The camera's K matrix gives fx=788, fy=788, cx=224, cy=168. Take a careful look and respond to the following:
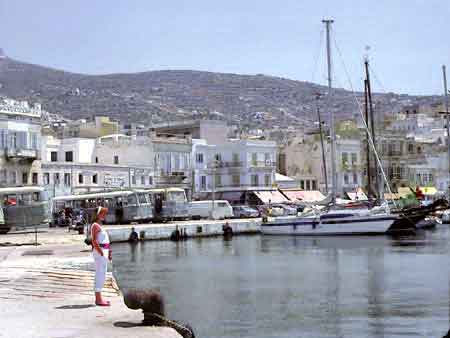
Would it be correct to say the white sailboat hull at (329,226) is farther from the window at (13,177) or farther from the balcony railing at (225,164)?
the balcony railing at (225,164)

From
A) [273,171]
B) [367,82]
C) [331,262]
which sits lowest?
[331,262]

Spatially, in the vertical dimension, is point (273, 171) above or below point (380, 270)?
above

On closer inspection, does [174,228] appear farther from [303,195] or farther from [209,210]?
[303,195]

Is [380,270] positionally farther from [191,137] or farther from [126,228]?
[191,137]

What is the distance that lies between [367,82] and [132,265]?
36.1 meters

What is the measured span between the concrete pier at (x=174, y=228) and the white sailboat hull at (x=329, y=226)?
183 centimetres

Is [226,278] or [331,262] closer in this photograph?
[226,278]

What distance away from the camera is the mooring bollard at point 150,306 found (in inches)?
481

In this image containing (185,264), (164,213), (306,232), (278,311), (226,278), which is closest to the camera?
(278,311)

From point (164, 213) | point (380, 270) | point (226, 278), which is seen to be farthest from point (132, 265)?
point (164, 213)

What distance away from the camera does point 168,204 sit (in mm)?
63750

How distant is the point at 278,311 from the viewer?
64.2ft

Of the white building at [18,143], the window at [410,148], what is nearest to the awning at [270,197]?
the window at [410,148]

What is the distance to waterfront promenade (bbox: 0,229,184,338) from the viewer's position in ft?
38.7
